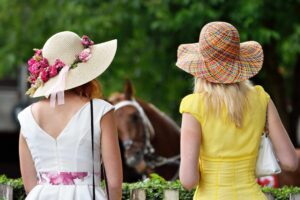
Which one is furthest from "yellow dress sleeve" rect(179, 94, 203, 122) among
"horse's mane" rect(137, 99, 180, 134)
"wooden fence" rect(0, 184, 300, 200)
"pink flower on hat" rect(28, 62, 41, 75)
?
"horse's mane" rect(137, 99, 180, 134)

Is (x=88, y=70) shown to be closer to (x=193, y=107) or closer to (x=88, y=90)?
(x=88, y=90)

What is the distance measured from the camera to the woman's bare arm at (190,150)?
402 cm

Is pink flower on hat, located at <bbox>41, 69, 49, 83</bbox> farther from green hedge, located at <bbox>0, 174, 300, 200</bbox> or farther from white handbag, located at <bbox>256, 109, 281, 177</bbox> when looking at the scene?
green hedge, located at <bbox>0, 174, 300, 200</bbox>

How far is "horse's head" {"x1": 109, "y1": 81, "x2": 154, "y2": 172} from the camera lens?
9586 mm

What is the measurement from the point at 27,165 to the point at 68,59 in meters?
0.57

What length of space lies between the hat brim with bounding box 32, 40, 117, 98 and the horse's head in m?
5.04

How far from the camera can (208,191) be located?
4.11 meters

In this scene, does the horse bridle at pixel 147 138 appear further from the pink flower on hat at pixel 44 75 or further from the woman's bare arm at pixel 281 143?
the woman's bare arm at pixel 281 143

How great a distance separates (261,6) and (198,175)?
6.68 metres

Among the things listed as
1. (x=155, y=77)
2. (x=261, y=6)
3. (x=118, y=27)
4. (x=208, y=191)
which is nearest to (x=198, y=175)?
(x=208, y=191)

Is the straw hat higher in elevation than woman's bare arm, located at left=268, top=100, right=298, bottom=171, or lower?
higher

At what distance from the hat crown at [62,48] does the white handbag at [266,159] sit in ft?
3.40

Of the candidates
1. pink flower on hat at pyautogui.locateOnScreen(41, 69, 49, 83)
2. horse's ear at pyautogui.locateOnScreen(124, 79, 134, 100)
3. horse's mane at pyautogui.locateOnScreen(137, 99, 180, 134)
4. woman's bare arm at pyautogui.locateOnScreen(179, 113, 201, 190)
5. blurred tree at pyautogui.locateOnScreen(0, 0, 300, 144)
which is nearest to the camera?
woman's bare arm at pyautogui.locateOnScreen(179, 113, 201, 190)

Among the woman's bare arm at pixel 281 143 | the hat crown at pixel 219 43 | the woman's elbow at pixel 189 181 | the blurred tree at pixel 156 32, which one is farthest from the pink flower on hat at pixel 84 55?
the blurred tree at pixel 156 32
